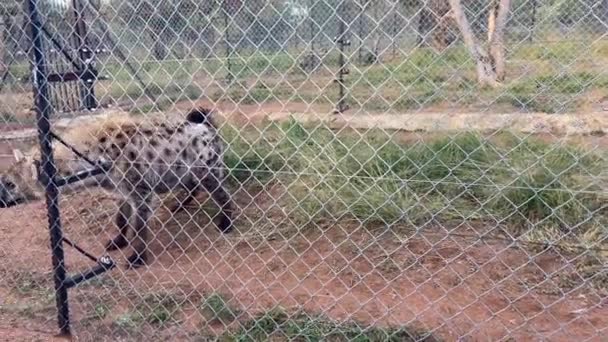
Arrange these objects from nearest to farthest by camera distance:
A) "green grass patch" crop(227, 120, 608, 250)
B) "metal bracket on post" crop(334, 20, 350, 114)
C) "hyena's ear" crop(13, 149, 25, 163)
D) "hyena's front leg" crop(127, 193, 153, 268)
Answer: "metal bracket on post" crop(334, 20, 350, 114) < "green grass patch" crop(227, 120, 608, 250) < "hyena's front leg" crop(127, 193, 153, 268) < "hyena's ear" crop(13, 149, 25, 163)

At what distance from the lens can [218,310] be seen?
3.24 metres

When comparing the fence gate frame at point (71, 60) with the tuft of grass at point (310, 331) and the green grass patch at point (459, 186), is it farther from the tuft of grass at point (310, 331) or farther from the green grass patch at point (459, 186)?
the tuft of grass at point (310, 331)

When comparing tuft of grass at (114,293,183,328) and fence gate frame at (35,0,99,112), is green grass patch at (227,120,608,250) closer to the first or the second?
tuft of grass at (114,293,183,328)

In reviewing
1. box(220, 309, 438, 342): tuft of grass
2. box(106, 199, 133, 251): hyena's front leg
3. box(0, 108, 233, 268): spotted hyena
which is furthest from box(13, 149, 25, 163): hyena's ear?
box(220, 309, 438, 342): tuft of grass

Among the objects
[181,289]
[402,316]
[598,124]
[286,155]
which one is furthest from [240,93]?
[402,316]

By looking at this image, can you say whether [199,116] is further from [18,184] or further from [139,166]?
[18,184]

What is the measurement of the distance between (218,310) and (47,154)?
1175 millimetres

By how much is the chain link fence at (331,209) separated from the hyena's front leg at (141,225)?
0.02 meters

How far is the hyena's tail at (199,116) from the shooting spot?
4.89 meters

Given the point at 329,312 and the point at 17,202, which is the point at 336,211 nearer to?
the point at 329,312

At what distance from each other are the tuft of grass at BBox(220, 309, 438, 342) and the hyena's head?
2662 millimetres

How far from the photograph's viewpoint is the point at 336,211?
4.30 m

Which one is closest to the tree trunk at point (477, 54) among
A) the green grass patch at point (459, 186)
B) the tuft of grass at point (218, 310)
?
the green grass patch at point (459, 186)

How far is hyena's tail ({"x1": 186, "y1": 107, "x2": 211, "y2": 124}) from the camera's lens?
489cm
